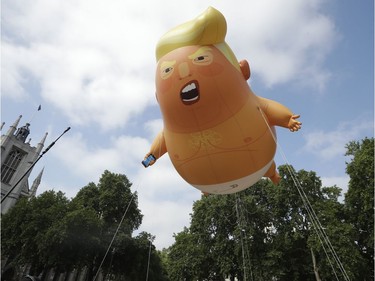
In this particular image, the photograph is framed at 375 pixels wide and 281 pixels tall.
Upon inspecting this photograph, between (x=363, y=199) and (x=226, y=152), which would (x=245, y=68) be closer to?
(x=226, y=152)

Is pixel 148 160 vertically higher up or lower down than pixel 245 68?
lower down

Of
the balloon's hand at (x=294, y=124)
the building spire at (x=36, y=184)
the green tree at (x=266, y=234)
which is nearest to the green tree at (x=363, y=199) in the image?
the green tree at (x=266, y=234)

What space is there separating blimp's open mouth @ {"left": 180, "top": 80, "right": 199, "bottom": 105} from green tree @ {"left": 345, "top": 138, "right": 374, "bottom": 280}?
22.3 m

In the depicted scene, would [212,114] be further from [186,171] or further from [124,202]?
[124,202]

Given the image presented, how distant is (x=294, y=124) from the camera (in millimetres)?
8188

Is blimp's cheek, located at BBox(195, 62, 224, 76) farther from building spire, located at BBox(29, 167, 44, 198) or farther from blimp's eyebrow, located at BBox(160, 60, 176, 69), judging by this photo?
building spire, located at BBox(29, 167, 44, 198)

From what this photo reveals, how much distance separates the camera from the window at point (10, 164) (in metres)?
52.4

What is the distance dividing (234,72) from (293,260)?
2468 centimetres

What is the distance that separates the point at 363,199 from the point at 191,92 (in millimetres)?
23806

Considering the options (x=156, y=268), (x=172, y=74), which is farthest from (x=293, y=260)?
(x=172, y=74)

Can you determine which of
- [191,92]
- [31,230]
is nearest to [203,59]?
[191,92]

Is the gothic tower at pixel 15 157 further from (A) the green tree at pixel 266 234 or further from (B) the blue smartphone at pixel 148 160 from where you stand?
(B) the blue smartphone at pixel 148 160

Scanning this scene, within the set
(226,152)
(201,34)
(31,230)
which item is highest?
(31,230)

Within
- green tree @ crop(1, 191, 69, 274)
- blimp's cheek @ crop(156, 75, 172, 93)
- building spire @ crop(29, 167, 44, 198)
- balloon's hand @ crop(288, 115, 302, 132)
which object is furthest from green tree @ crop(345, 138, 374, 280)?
building spire @ crop(29, 167, 44, 198)
